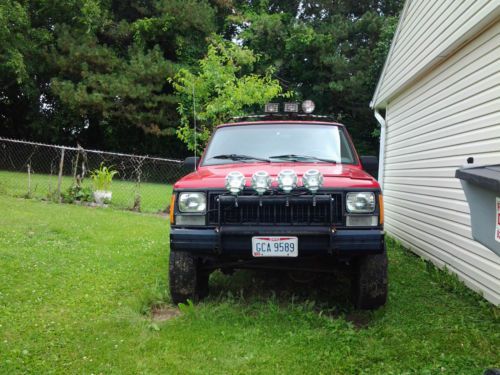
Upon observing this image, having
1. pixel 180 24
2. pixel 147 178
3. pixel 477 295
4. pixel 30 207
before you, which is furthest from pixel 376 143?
pixel 477 295

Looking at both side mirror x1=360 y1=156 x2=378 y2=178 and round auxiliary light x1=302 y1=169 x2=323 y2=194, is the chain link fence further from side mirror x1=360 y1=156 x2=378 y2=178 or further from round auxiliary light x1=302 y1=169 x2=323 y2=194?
round auxiliary light x1=302 y1=169 x2=323 y2=194

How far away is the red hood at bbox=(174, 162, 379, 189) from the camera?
11.7 ft

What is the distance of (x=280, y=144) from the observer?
4586 mm

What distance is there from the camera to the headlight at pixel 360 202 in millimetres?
3514

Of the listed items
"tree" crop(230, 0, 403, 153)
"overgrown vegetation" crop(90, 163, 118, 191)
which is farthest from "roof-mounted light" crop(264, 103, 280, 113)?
"tree" crop(230, 0, 403, 153)

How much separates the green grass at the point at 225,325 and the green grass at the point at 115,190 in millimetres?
5677

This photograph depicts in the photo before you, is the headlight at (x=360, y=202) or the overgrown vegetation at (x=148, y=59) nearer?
the headlight at (x=360, y=202)

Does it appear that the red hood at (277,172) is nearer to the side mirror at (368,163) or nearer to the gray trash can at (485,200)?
the side mirror at (368,163)

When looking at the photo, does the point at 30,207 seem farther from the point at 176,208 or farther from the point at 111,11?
the point at 111,11

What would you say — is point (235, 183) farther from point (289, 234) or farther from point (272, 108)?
point (272, 108)

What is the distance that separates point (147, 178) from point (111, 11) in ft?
40.6

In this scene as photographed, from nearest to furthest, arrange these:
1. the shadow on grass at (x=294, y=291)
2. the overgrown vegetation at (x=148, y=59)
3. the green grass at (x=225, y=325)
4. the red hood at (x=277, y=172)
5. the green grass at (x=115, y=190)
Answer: the green grass at (x=225, y=325), the red hood at (x=277, y=172), the shadow on grass at (x=294, y=291), the green grass at (x=115, y=190), the overgrown vegetation at (x=148, y=59)

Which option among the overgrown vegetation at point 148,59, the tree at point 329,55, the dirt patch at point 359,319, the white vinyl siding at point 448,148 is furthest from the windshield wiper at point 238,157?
the tree at point 329,55

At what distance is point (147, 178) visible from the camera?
595 inches
